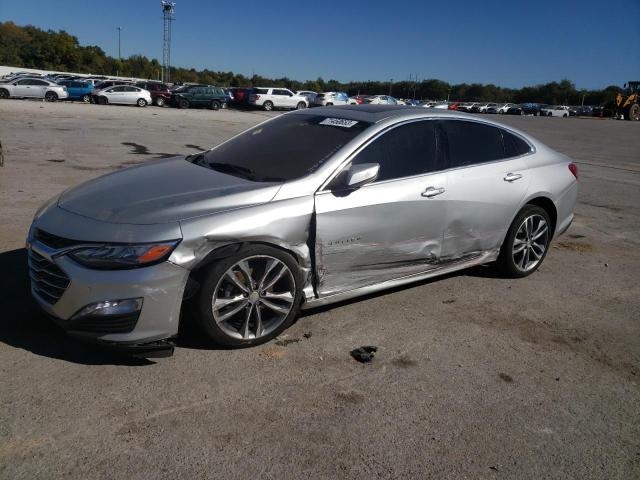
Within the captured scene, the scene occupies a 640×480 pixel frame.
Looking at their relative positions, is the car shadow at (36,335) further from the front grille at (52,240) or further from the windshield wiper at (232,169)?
the windshield wiper at (232,169)

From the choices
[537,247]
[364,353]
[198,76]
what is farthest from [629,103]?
[198,76]

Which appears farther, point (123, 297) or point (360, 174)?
point (360, 174)

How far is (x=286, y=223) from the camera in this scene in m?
3.48

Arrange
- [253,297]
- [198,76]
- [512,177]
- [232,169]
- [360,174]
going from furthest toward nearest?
[198,76]
[512,177]
[232,169]
[360,174]
[253,297]

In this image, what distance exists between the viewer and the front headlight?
3.04 meters

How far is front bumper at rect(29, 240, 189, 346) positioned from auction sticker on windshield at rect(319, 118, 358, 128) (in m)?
1.79

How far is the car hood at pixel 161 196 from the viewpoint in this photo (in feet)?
10.6

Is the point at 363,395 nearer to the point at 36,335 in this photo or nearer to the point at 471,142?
the point at 36,335

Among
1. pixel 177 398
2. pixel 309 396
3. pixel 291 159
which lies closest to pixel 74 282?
pixel 177 398

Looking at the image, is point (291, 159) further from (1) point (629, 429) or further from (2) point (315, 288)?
(1) point (629, 429)

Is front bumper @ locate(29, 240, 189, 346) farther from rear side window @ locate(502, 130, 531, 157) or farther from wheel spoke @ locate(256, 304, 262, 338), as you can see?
rear side window @ locate(502, 130, 531, 157)

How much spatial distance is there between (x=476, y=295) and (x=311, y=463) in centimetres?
261

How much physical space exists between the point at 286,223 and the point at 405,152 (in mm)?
1242

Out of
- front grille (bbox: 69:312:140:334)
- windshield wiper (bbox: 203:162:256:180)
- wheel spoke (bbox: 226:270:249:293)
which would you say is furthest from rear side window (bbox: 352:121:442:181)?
front grille (bbox: 69:312:140:334)
